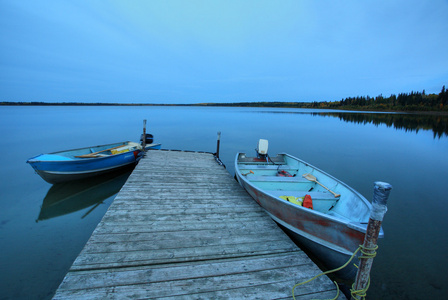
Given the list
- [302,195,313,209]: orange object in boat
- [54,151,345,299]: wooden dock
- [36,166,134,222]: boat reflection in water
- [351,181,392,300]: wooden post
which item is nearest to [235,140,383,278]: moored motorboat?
[302,195,313,209]: orange object in boat

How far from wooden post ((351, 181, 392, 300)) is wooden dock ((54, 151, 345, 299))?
384 millimetres

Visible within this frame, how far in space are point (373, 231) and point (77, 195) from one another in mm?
8628

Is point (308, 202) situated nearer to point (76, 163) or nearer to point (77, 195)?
point (77, 195)

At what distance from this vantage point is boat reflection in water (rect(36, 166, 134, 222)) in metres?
6.32

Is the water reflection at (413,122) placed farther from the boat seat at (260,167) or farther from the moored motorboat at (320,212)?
the moored motorboat at (320,212)

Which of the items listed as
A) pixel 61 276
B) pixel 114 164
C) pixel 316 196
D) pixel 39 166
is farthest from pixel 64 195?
pixel 316 196

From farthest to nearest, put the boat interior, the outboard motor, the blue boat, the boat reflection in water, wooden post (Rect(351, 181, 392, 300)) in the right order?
1. the outboard motor
2. the blue boat
3. the boat reflection in water
4. the boat interior
5. wooden post (Rect(351, 181, 392, 300))

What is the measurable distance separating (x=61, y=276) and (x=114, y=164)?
5.77 meters

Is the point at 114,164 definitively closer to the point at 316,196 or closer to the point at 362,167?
the point at 316,196

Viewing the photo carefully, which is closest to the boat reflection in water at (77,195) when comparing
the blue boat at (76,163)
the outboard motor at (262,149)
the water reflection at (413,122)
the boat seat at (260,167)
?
the blue boat at (76,163)

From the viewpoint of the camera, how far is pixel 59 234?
5.13 metres

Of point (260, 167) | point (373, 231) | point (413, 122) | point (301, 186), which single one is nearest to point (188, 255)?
point (373, 231)

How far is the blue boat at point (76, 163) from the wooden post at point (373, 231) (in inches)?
342

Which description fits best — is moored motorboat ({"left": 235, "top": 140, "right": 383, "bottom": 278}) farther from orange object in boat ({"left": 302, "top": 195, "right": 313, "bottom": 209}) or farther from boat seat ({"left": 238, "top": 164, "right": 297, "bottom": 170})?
boat seat ({"left": 238, "top": 164, "right": 297, "bottom": 170})
